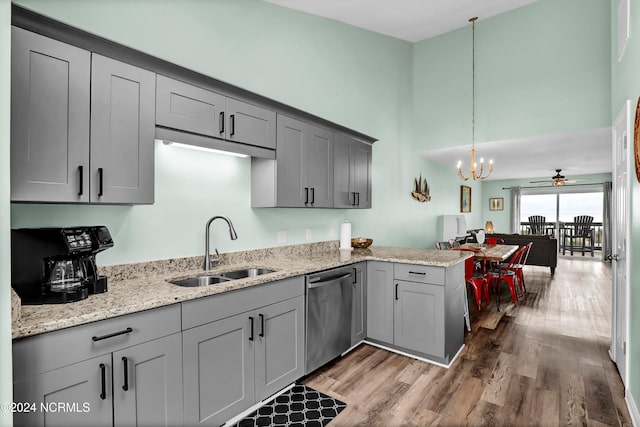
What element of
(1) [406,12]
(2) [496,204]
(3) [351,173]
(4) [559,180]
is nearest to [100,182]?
(3) [351,173]

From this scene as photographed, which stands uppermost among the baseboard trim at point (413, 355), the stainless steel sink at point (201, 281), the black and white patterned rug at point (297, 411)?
the stainless steel sink at point (201, 281)

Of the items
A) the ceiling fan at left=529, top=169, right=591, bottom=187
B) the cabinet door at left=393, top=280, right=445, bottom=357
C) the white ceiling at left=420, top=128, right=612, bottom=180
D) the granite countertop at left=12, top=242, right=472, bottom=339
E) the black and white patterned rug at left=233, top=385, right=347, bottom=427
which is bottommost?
the black and white patterned rug at left=233, top=385, right=347, bottom=427

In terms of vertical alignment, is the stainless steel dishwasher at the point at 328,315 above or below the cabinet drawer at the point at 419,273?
below

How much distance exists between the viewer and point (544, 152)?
17.8 feet

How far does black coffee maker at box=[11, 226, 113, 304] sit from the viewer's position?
142 centimetres

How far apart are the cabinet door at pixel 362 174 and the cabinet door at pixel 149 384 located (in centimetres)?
240

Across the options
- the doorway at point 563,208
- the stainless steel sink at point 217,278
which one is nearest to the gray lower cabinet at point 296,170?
the stainless steel sink at point 217,278

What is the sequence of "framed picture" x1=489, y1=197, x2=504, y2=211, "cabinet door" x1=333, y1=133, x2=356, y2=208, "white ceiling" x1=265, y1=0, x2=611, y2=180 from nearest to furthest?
"cabinet door" x1=333, y1=133, x2=356, y2=208 → "white ceiling" x1=265, y1=0, x2=611, y2=180 → "framed picture" x1=489, y1=197, x2=504, y2=211

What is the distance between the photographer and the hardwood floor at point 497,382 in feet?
6.79

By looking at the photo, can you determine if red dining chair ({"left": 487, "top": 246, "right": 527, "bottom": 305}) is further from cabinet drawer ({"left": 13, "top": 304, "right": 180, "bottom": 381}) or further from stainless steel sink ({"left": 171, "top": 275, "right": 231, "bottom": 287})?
cabinet drawer ({"left": 13, "top": 304, "right": 180, "bottom": 381})

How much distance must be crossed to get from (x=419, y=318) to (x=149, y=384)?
2112mm

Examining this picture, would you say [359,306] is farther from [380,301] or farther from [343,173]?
[343,173]

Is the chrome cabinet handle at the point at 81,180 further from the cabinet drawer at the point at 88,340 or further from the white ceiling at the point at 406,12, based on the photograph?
the white ceiling at the point at 406,12

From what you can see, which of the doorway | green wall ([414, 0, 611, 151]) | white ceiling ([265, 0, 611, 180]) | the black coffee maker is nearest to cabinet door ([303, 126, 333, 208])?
white ceiling ([265, 0, 611, 180])
